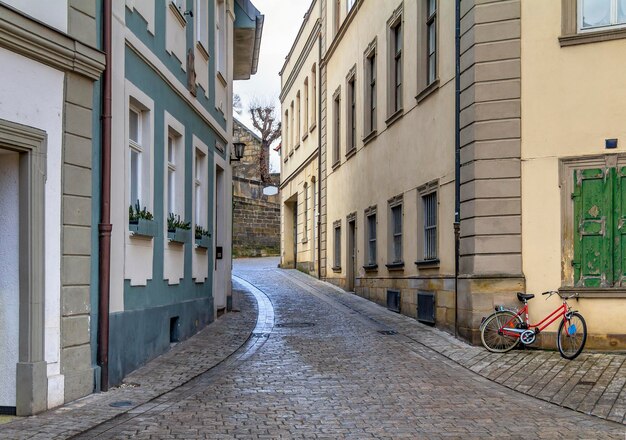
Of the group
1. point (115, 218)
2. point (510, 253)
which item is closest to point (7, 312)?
point (115, 218)

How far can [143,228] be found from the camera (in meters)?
9.89

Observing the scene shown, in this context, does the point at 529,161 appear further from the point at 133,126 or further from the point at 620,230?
the point at 133,126

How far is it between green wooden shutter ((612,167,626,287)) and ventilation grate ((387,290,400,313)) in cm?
621

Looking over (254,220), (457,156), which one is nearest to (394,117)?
(457,156)

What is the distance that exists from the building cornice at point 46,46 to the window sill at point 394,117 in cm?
924

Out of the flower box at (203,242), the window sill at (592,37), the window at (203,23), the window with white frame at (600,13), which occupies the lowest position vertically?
the flower box at (203,242)

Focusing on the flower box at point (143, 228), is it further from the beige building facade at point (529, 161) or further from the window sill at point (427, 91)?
the window sill at point (427, 91)

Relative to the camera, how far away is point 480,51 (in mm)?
11891

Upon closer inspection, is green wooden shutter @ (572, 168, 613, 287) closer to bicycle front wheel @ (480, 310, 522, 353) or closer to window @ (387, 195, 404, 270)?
bicycle front wheel @ (480, 310, 522, 353)

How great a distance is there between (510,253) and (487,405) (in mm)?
4278

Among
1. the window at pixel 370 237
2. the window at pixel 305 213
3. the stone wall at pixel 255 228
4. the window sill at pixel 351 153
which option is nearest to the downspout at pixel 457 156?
the window at pixel 370 237

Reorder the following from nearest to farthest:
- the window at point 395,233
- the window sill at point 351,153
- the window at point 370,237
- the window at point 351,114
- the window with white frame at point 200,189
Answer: the window with white frame at point 200,189
the window at point 395,233
the window at point 370,237
the window sill at point 351,153
the window at point 351,114

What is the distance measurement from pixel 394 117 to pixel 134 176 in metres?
8.24

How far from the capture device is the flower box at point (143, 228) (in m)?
9.63
